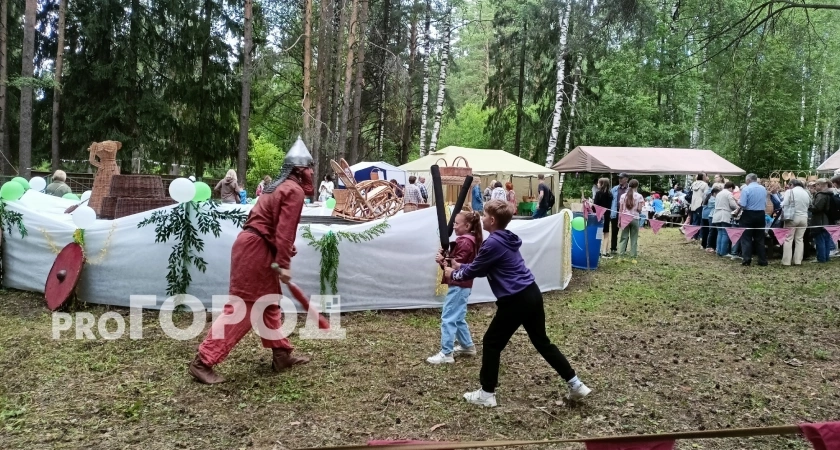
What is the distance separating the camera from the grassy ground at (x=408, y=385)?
12.0 feet

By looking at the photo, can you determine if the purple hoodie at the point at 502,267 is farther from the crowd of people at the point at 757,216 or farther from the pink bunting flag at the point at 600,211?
the crowd of people at the point at 757,216

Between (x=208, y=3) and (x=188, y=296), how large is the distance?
17732 mm

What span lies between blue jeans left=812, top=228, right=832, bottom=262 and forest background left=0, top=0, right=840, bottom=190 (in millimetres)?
3091

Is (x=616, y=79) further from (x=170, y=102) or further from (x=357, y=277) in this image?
(x=357, y=277)

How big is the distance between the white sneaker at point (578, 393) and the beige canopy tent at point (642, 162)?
1761 centimetres

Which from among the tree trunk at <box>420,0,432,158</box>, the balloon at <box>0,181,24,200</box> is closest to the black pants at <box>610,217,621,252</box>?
the balloon at <box>0,181,24,200</box>

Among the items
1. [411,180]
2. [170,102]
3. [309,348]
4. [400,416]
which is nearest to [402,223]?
[309,348]

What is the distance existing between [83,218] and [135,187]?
88.4 inches

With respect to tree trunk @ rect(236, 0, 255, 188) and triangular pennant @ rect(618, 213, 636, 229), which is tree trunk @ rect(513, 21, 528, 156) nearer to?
tree trunk @ rect(236, 0, 255, 188)

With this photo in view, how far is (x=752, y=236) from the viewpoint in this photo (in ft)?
36.2

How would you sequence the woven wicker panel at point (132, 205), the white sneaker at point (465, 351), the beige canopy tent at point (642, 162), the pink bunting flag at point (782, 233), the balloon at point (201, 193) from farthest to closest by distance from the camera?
the beige canopy tent at point (642, 162) → the pink bunting flag at point (782, 233) → the woven wicker panel at point (132, 205) → the balloon at point (201, 193) → the white sneaker at point (465, 351)

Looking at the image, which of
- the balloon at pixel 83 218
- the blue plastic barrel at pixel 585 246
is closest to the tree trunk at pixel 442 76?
the blue plastic barrel at pixel 585 246

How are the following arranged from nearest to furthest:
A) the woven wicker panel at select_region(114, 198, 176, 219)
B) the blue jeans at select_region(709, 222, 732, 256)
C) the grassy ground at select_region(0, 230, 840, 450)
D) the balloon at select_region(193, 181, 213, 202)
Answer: the grassy ground at select_region(0, 230, 840, 450), the balloon at select_region(193, 181, 213, 202), the woven wicker panel at select_region(114, 198, 176, 219), the blue jeans at select_region(709, 222, 732, 256)

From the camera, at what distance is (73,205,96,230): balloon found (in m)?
6.39
